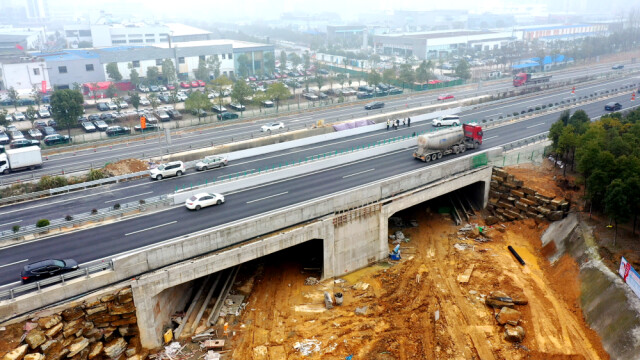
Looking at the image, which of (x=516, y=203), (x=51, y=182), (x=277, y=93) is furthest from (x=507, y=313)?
(x=277, y=93)

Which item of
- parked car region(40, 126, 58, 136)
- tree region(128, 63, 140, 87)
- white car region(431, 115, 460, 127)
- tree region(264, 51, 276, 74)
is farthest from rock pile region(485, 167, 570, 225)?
tree region(264, 51, 276, 74)

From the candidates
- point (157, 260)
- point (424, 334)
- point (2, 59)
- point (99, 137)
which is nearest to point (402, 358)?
point (424, 334)

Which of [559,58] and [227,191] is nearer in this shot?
[227,191]

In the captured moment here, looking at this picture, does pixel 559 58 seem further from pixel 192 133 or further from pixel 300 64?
pixel 192 133

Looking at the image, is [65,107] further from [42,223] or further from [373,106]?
[373,106]

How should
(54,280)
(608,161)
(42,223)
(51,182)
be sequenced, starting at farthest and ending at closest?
(51,182) → (608,161) → (42,223) → (54,280)

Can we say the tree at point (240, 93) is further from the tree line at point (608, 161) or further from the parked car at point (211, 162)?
the tree line at point (608, 161)
